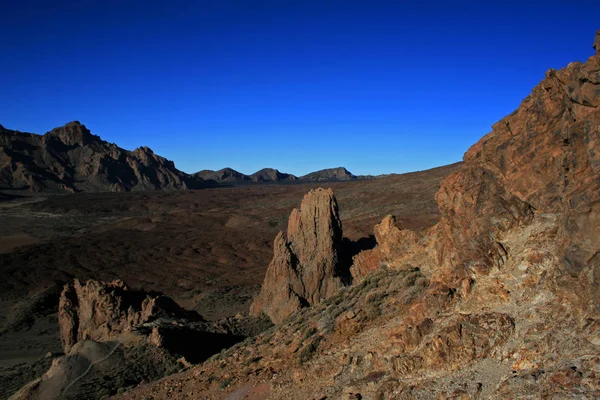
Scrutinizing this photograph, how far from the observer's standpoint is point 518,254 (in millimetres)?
9469

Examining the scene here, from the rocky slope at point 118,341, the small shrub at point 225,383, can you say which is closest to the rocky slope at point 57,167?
the rocky slope at point 118,341

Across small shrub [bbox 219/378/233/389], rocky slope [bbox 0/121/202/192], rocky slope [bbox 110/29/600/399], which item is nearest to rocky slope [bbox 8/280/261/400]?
rocky slope [bbox 110/29/600/399]

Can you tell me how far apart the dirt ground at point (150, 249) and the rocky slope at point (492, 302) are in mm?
19432

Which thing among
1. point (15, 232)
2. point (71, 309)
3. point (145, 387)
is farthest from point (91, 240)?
Answer: point (145, 387)

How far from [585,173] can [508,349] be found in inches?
139

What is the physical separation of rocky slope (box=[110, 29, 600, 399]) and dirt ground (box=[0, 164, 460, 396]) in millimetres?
19432

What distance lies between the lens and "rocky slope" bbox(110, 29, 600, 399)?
743 cm

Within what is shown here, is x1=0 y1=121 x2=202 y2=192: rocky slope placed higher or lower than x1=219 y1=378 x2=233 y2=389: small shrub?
higher

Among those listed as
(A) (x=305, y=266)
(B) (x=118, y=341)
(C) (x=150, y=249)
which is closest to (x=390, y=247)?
(A) (x=305, y=266)

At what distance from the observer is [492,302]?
910 cm

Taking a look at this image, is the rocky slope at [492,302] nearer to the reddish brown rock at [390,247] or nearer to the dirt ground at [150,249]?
the reddish brown rock at [390,247]

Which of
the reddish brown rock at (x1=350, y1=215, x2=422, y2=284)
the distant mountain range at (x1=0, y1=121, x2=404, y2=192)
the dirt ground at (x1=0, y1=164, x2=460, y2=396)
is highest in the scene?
A: the distant mountain range at (x1=0, y1=121, x2=404, y2=192)

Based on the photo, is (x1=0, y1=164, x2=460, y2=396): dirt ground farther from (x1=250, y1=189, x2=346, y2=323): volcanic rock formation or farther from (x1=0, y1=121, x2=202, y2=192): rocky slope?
(x1=0, y1=121, x2=202, y2=192): rocky slope

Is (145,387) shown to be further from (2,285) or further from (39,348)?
(2,285)
